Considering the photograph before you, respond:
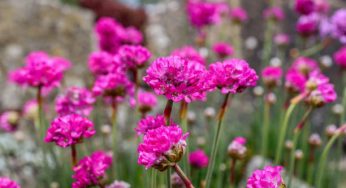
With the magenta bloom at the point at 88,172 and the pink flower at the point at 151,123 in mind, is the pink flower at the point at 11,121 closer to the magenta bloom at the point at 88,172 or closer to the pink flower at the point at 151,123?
the magenta bloom at the point at 88,172

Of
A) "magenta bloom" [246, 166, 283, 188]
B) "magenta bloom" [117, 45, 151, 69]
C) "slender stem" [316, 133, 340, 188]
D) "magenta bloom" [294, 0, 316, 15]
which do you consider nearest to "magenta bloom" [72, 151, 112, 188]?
"magenta bloom" [117, 45, 151, 69]

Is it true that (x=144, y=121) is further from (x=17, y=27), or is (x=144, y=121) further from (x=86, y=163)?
(x=17, y=27)

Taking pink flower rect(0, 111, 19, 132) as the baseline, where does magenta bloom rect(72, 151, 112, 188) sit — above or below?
below

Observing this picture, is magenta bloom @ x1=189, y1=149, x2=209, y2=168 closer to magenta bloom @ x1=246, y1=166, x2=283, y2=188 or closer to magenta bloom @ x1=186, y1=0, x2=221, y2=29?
magenta bloom @ x1=186, y1=0, x2=221, y2=29

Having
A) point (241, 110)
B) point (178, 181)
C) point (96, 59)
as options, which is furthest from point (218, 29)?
point (178, 181)

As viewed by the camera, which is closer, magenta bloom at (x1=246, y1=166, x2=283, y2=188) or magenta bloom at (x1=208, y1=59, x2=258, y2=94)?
magenta bloom at (x1=246, y1=166, x2=283, y2=188)

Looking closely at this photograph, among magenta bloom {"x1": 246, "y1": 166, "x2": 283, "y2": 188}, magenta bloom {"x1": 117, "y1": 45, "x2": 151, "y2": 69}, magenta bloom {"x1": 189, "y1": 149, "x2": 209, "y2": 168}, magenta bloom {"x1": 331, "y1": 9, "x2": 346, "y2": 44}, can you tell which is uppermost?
magenta bloom {"x1": 331, "y1": 9, "x2": 346, "y2": 44}
